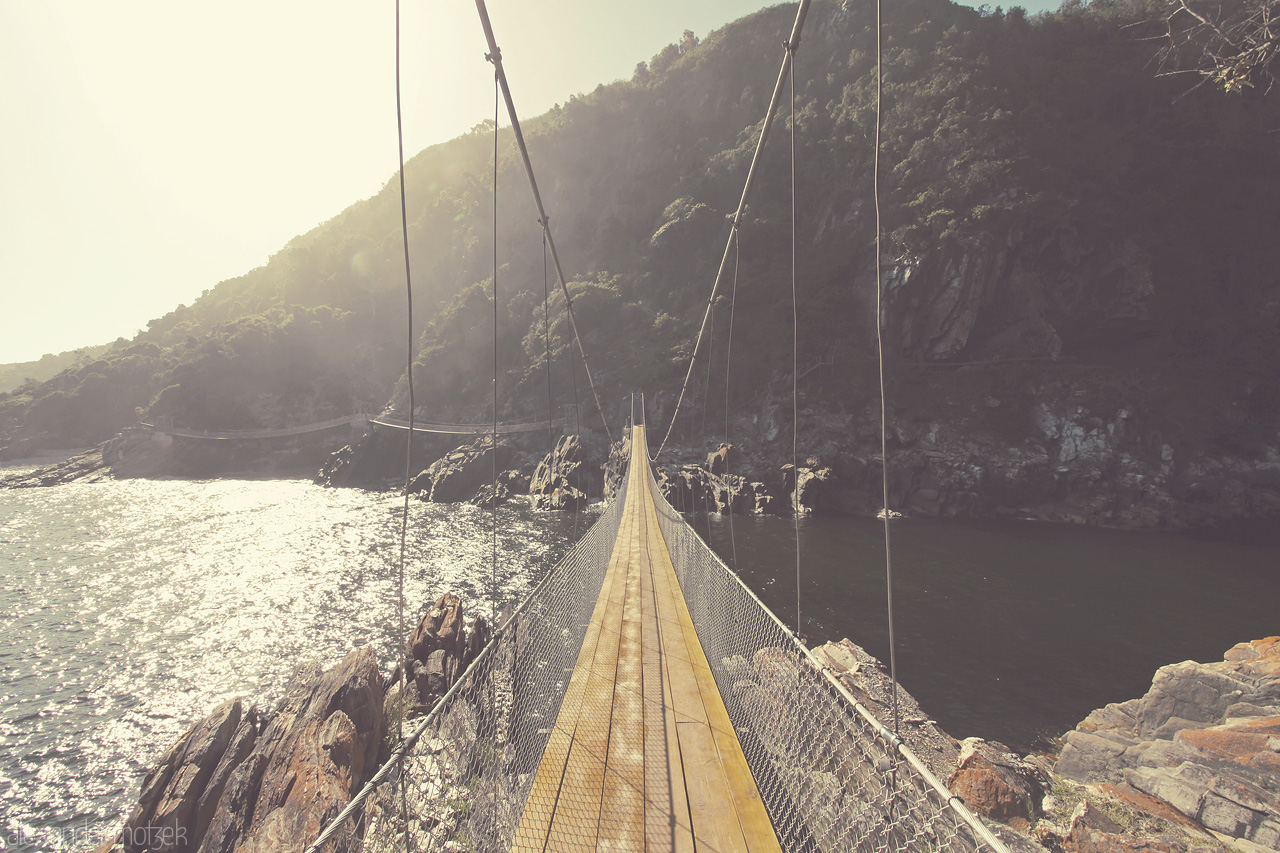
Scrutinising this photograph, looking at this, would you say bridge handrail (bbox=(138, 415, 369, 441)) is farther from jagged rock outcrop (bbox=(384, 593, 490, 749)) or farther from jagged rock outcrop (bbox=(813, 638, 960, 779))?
jagged rock outcrop (bbox=(813, 638, 960, 779))

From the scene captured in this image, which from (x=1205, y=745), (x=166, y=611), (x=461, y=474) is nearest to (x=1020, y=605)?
(x=1205, y=745)

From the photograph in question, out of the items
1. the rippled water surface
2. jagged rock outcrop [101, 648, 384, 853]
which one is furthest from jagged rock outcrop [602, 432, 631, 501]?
jagged rock outcrop [101, 648, 384, 853]

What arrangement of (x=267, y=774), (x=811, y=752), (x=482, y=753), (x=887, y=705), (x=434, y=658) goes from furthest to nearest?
1. (x=434, y=658)
2. (x=887, y=705)
3. (x=267, y=774)
4. (x=811, y=752)
5. (x=482, y=753)

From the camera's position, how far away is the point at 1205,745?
418 centimetres

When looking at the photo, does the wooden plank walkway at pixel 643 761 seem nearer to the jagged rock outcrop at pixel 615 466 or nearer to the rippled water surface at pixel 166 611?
the rippled water surface at pixel 166 611

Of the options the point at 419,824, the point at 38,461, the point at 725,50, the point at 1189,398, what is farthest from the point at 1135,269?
the point at 38,461

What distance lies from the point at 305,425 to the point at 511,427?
25739 mm

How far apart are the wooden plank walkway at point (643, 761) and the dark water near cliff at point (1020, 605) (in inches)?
206

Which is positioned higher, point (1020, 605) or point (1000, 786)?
point (1000, 786)

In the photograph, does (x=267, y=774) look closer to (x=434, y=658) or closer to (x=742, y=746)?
(x=434, y=658)

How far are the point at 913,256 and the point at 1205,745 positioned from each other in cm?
2402

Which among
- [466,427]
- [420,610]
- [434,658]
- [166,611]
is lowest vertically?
[166,611]

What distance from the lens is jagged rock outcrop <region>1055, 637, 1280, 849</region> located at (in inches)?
139

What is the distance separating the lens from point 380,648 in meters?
9.42
